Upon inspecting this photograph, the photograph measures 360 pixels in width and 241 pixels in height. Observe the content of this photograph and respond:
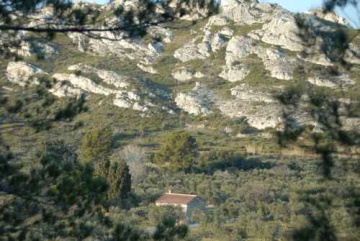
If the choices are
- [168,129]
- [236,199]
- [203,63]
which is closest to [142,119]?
[168,129]

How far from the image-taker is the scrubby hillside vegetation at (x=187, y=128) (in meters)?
6.70

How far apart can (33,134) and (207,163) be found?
96.4 ft

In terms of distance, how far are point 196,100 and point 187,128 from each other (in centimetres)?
458

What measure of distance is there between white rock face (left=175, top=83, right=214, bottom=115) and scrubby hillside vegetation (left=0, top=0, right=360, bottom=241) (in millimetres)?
123

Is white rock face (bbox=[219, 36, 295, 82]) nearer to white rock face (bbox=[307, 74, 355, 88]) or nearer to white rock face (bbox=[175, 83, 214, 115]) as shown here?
white rock face (bbox=[175, 83, 214, 115])

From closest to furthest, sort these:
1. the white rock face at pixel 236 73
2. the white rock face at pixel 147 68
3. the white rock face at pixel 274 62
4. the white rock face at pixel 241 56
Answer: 1. the white rock face at pixel 274 62
2. the white rock face at pixel 241 56
3. the white rock face at pixel 236 73
4. the white rock face at pixel 147 68

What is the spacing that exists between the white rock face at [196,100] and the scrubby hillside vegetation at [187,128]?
0.12 meters

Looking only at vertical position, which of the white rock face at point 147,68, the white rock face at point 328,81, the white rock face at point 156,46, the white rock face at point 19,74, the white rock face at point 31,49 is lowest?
the white rock face at point 328,81

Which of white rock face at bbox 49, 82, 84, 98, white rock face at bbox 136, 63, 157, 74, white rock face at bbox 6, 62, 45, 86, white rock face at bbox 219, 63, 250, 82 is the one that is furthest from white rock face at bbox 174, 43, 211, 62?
white rock face at bbox 49, 82, 84, 98

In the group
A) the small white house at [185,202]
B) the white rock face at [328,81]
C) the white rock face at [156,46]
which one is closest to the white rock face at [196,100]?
the white rock face at [156,46]

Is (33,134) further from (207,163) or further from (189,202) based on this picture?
(207,163)

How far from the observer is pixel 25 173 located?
8070 mm

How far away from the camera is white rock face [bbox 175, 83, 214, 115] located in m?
52.4

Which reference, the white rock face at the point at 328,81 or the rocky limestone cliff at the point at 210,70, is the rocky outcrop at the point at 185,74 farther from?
the white rock face at the point at 328,81
